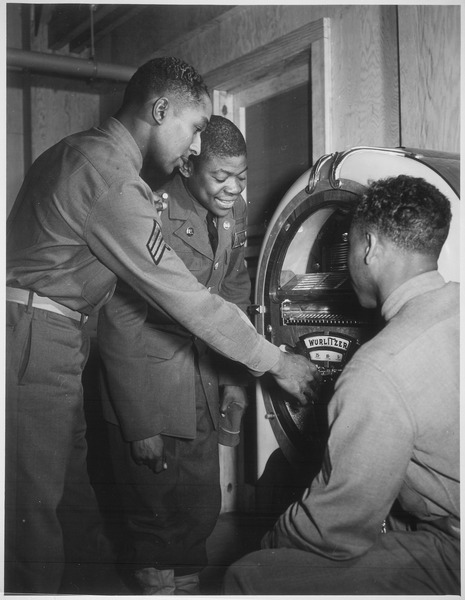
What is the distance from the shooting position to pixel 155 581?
137 cm

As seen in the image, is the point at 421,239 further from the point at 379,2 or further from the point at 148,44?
the point at 148,44

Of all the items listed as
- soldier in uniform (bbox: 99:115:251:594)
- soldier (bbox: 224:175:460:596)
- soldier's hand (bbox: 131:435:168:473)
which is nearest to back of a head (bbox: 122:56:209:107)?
soldier in uniform (bbox: 99:115:251:594)

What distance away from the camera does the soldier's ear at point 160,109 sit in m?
1.39

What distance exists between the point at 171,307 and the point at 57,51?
102 centimetres

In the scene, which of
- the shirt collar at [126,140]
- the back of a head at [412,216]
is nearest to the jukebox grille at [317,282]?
the back of a head at [412,216]

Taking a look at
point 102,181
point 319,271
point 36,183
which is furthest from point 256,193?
point 36,183

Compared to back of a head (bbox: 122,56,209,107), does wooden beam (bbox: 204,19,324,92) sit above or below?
above

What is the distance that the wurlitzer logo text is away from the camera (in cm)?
137

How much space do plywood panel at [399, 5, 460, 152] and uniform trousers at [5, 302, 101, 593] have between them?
3.35ft

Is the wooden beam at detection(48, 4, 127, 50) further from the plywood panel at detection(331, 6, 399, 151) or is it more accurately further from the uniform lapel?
the plywood panel at detection(331, 6, 399, 151)

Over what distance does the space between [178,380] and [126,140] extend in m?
0.65

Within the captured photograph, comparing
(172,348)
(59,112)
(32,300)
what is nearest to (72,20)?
(59,112)

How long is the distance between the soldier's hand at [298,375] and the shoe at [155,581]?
544mm

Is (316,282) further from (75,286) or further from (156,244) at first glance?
(75,286)
